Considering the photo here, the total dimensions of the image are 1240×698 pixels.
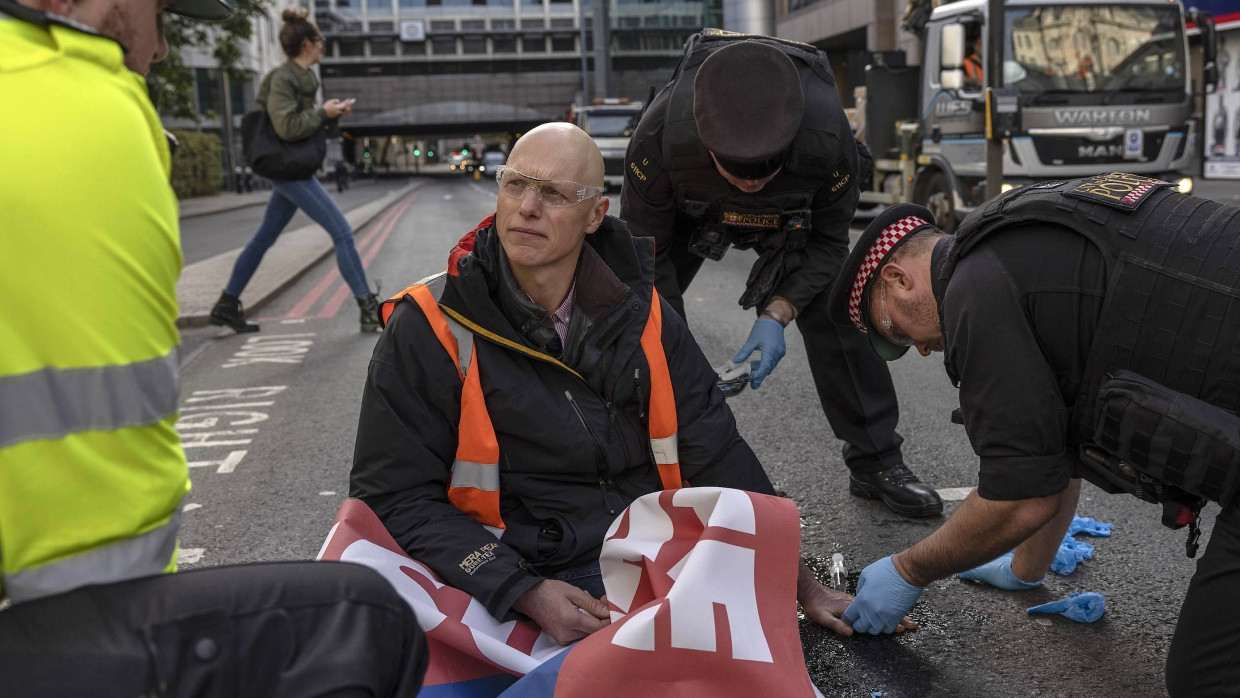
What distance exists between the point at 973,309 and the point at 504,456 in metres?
1.14

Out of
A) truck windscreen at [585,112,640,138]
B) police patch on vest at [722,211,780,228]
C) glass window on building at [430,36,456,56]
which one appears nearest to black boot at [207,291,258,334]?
police patch on vest at [722,211,780,228]

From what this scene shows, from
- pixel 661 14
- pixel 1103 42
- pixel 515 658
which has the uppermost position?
pixel 661 14

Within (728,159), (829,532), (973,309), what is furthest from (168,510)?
(829,532)

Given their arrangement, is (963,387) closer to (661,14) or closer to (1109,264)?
(1109,264)

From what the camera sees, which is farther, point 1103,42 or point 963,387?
point 1103,42

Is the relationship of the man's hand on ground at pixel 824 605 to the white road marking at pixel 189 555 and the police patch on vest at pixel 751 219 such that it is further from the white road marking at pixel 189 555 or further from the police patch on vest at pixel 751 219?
the white road marking at pixel 189 555

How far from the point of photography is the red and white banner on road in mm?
2127

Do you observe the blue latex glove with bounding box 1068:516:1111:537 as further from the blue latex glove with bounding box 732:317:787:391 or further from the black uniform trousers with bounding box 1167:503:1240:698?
the black uniform trousers with bounding box 1167:503:1240:698

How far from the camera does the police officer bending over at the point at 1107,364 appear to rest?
219 centimetres

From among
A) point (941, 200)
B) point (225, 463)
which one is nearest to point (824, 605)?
point (225, 463)

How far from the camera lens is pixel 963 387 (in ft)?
7.85

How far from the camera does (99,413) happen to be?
1.33 meters

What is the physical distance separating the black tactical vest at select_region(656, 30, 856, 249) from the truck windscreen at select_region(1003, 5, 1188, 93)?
26.0 feet

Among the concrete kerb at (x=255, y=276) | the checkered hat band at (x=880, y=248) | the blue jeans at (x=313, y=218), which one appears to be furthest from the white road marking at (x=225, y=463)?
the checkered hat band at (x=880, y=248)
